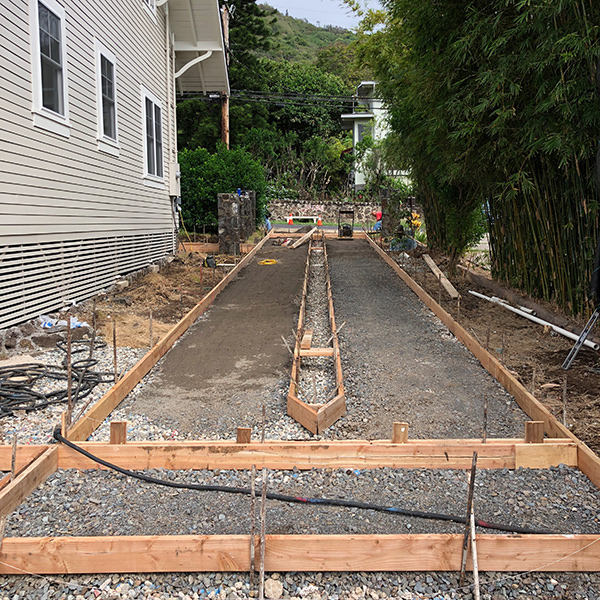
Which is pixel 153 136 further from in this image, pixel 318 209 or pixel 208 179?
pixel 318 209

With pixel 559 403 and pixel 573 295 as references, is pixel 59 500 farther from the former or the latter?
pixel 573 295

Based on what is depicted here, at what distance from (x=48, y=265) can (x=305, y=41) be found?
230 feet

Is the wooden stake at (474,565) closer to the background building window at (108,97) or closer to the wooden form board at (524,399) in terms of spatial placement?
the wooden form board at (524,399)

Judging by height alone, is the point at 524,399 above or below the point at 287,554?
above

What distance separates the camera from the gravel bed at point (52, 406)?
12.7 feet

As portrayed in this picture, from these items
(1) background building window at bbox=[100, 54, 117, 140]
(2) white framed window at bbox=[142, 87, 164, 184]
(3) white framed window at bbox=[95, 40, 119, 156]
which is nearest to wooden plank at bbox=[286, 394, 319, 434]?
(3) white framed window at bbox=[95, 40, 119, 156]

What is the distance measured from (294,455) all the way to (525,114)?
4550 mm

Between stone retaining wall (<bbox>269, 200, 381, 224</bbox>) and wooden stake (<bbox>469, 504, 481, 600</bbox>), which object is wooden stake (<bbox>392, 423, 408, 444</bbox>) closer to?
wooden stake (<bbox>469, 504, 481, 600</bbox>)

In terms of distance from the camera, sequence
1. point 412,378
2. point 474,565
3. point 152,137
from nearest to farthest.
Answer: point 474,565 < point 412,378 < point 152,137

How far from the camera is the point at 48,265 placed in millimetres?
6758

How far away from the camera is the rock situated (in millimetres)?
2326

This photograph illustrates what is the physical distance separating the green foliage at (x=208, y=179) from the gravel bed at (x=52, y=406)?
10.2 metres

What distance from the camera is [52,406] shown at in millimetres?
4352

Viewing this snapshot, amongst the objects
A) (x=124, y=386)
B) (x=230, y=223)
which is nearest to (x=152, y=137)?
(x=230, y=223)
